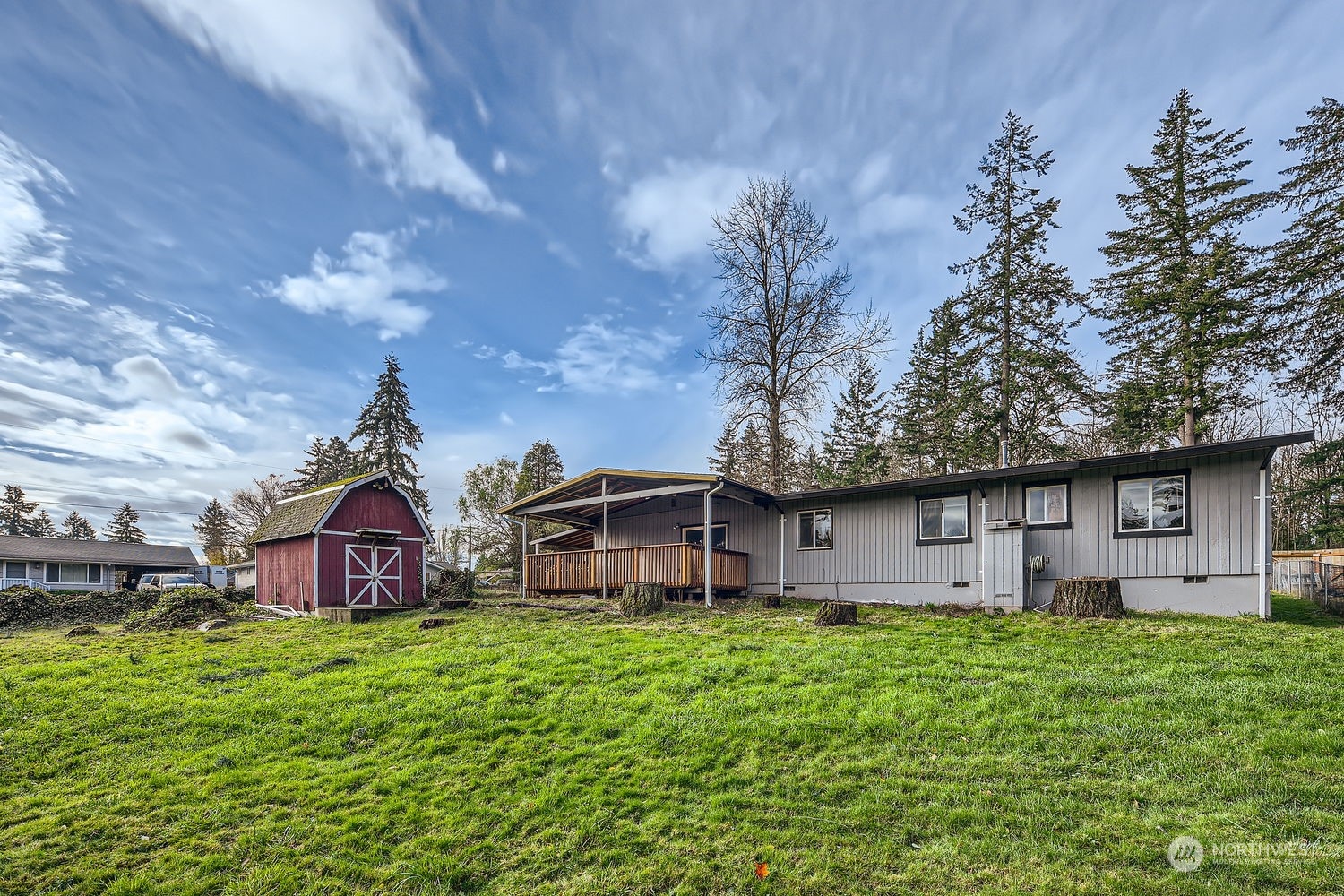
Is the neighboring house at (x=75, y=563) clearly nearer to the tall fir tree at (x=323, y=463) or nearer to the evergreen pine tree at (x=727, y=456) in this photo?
the tall fir tree at (x=323, y=463)

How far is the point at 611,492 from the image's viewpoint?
19.5 meters

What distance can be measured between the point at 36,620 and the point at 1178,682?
26.8 metres

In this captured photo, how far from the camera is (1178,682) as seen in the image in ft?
21.6

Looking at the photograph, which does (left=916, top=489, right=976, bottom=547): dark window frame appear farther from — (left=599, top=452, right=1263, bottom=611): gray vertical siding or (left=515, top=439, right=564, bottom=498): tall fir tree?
(left=515, top=439, right=564, bottom=498): tall fir tree

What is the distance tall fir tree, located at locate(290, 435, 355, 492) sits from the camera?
43031 millimetres

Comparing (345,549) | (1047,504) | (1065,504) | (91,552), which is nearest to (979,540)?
(1047,504)

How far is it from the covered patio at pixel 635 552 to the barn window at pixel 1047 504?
6.08 m

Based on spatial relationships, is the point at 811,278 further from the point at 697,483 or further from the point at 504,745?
the point at 504,745

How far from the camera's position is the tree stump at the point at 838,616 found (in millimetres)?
11539

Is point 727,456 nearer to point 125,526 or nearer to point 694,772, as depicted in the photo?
point 694,772

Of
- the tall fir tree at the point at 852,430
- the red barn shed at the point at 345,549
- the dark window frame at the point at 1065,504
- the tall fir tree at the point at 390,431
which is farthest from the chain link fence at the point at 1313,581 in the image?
the tall fir tree at the point at 390,431

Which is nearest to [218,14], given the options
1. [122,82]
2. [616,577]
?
[122,82]

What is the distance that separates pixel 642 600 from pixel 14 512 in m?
80.6

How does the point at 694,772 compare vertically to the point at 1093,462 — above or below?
below
